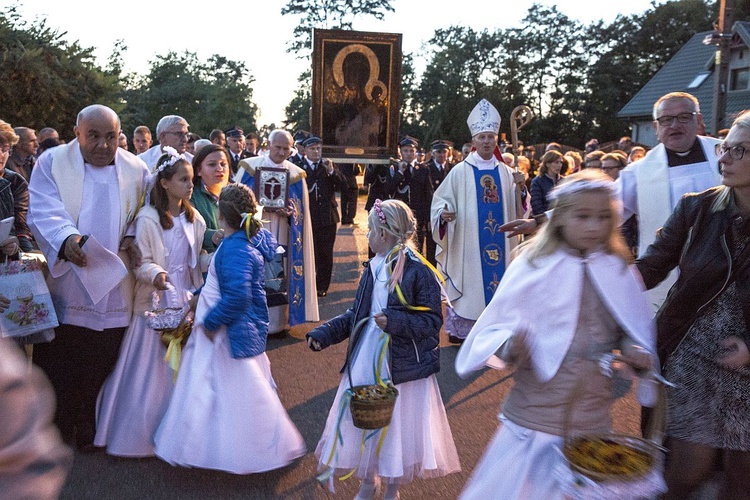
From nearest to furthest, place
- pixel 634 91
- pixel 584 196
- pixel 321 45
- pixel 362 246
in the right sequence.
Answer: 1. pixel 584 196
2. pixel 321 45
3. pixel 362 246
4. pixel 634 91

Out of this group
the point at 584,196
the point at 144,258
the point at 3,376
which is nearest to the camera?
the point at 3,376

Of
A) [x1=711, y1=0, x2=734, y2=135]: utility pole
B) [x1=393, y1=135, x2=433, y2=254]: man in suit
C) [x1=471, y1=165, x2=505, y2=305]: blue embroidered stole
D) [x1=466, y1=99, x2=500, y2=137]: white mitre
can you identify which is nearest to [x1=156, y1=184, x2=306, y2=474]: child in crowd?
[x1=471, y1=165, x2=505, y2=305]: blue embroidered stole

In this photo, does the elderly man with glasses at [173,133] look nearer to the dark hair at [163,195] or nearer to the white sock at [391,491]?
the dark hair at [163,195]

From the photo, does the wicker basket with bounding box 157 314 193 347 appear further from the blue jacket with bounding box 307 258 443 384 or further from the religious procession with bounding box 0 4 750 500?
the blue jacket with bounding box 307 258 443 384

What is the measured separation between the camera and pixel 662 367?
366cm

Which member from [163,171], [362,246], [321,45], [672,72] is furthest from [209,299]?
[672,72]

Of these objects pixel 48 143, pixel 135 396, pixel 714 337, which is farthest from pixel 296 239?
pixel 714 337

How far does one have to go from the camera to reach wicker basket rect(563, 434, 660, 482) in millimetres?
2516

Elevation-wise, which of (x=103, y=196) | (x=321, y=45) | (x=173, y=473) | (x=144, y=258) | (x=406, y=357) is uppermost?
(x=321, y=45)

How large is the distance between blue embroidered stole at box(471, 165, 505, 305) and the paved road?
879 mm

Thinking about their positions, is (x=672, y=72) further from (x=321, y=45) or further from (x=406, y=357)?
(x=406, y=357)

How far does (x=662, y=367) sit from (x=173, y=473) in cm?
291

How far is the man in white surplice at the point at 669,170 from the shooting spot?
16.0 ft

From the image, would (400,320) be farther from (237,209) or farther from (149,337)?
(149,337)
